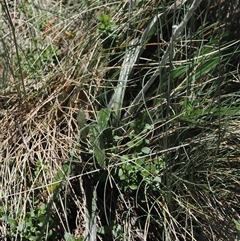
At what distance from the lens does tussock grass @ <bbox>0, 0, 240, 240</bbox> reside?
5.39 ft

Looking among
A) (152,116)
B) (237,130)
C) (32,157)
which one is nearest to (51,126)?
(32,157)

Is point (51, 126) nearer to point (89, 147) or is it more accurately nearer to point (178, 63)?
point (89, 147)

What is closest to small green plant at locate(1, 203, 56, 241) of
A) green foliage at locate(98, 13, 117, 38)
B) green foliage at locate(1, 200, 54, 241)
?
green foliage at locate(1, 200, 54, 241)

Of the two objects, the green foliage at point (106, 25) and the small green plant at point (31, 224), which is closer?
the small green plant at point (31, 224)

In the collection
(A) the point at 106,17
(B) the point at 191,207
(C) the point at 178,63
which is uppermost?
(A) the point at 106,17

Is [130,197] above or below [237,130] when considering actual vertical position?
below

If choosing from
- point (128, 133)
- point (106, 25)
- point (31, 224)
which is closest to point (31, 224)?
point (31, 224)

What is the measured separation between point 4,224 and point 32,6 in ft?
2.79

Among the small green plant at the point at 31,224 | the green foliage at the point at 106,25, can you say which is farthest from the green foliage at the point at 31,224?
the green foliage at the point at 106,25

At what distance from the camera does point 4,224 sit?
1.64m

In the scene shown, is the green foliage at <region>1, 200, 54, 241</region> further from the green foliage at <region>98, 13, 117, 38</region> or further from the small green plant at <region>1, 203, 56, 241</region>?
the green foliage at <region>98, 13, 117, 38</region>

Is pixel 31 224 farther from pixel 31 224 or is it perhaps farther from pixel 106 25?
pixel 106 25

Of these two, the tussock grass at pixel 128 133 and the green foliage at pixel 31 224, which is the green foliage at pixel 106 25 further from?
the green foliage at pixel 31 224

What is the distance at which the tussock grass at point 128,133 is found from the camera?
1642mm
